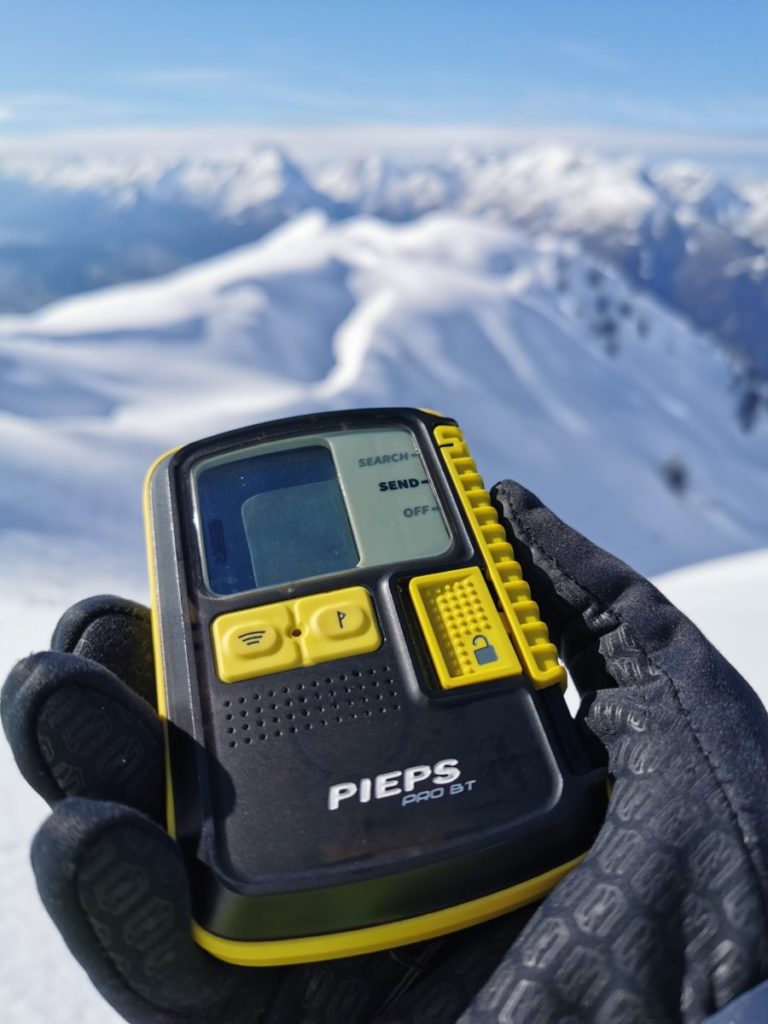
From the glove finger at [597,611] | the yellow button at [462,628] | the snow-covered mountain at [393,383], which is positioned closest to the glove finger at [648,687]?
the glove finger at [597,611]

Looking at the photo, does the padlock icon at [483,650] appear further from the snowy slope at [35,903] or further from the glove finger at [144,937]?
the snowy slope at [35,903]

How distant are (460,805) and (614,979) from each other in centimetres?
31

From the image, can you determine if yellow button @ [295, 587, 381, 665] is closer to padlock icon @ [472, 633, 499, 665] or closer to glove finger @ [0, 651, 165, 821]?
padlock icon @ [472, 633, 499, 665]

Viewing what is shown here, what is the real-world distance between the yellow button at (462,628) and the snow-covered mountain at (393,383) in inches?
86.7

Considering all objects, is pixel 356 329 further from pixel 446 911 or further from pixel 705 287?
pixel 705 287

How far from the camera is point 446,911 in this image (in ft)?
4.14

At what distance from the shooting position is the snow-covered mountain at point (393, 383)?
17.5ft

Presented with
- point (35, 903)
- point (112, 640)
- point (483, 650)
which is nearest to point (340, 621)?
point (483, 650)

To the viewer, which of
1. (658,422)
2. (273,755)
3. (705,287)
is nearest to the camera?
(273,755)

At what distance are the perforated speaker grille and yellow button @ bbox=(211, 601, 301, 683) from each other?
0.08 ft

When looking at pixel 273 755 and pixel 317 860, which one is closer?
pixel 317 860

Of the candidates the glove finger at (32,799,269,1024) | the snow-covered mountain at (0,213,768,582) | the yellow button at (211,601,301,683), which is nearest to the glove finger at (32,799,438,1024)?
the glove finger at (32,799,269,1024)

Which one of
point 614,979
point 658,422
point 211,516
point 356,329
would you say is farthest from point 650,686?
point 658,422

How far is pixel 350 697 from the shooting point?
148 centimetres
